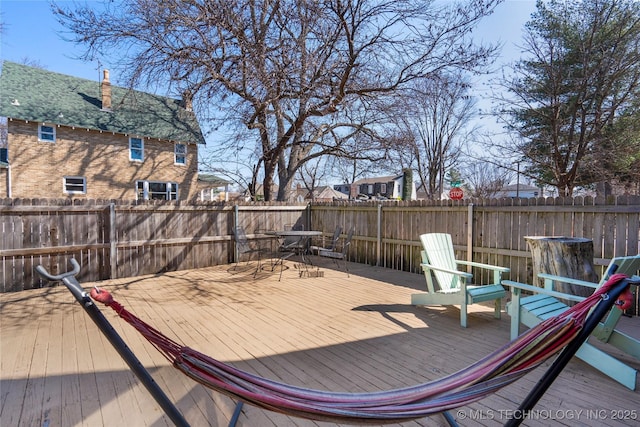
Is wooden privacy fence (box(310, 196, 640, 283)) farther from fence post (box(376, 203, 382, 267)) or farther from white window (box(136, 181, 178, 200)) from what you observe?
white window (box(136, 181, 178, 200))

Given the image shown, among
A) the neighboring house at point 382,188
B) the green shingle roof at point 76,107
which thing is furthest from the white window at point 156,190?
the neighboring house at point 382,188

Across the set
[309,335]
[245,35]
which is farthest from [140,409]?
[245,35]

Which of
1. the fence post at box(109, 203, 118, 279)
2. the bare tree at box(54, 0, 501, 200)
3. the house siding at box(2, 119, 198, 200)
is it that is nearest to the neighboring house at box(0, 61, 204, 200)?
the house siding at box(2, 119, 198, 200)

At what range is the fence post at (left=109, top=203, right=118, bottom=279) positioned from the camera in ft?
19.1

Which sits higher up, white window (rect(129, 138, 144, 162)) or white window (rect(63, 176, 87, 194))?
white window (rect(129, 138, 144, 162))

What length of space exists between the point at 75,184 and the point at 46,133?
2162mm

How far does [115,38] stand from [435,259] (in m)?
6.20

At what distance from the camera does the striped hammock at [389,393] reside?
51.9 inches

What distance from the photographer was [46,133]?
41.5ft

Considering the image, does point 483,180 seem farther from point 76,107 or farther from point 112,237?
point 76,107

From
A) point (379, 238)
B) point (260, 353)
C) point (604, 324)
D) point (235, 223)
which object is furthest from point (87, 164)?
point (604, 324)

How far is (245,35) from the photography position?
5.54 m

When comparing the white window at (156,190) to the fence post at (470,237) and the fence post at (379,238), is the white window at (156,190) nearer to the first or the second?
the fence post at (379,238)

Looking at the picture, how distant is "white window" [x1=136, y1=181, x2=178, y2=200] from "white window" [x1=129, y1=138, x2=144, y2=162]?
3.61 feet
